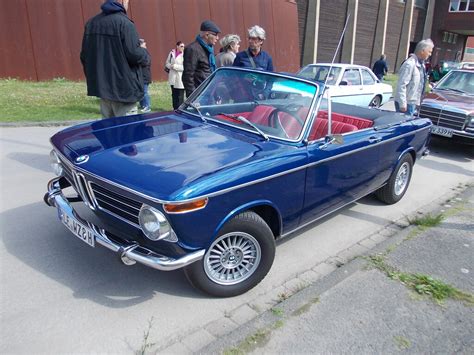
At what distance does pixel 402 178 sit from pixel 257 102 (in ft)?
8.54

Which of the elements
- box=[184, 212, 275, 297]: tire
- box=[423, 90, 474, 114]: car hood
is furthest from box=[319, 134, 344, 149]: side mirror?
box=[423, 90, 474, 114]: car hood

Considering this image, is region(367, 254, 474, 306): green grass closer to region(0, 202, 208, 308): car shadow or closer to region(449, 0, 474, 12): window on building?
region(0, 202, 208, 308): car shadow

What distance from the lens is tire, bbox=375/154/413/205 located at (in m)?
5.12

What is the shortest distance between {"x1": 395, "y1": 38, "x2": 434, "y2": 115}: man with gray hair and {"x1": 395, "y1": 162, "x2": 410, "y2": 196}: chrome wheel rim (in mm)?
2117

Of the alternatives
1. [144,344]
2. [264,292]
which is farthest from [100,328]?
[264,292]

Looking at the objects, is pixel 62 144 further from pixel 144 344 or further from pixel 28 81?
pixel 28 81

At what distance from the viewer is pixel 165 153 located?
3.12 metres

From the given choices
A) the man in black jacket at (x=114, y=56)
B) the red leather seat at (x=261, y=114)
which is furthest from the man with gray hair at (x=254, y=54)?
the red leather seat at (x=261, y=114)

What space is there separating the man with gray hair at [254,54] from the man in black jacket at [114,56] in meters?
1.61

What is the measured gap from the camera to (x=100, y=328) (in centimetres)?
276

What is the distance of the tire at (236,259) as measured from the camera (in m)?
2.98

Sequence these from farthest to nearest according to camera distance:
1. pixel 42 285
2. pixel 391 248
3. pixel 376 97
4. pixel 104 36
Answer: pixel 376 97 → pixel 104 36 → pixel 391 248 → pixel 42 285

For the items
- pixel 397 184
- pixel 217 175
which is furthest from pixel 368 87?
pixel 217 175

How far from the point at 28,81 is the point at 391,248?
1305cm
